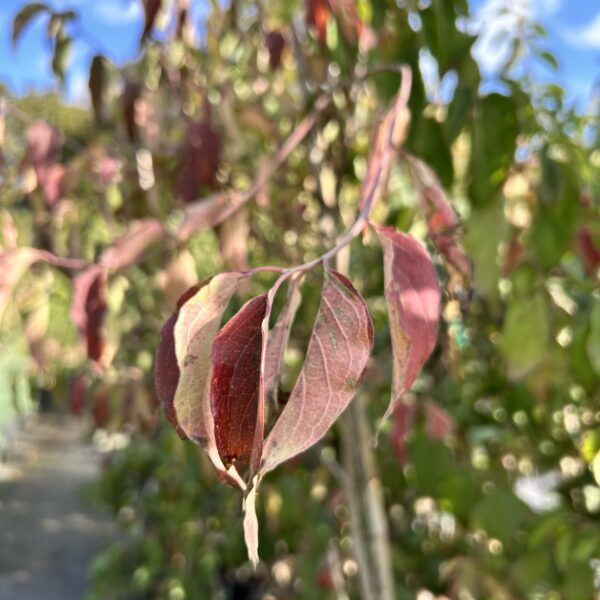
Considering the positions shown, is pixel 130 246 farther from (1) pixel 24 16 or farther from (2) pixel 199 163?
(1) pixel 24 16

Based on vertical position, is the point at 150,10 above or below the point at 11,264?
above

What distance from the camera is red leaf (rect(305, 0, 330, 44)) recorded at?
2.89ft

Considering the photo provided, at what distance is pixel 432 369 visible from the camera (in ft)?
4.69

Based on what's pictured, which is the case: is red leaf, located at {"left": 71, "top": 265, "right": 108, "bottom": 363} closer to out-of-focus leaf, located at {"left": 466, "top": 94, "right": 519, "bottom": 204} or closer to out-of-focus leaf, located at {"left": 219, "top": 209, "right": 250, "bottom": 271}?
out-of-focus leaf, located at {"left": 219, "top": 209, "right": 250, "bottom": 271}

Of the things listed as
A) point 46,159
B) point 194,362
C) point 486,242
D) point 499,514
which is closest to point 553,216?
point 486,242

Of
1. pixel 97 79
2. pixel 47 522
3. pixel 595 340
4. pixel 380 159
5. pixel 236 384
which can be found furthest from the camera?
pixel 47 522

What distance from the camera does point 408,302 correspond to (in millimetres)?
435

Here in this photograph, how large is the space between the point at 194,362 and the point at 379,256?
1.12 metres

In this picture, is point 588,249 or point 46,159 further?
point 46,159

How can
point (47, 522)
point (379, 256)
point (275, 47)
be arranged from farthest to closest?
point (47, 522) < point (379, 256) < point (275, 47)

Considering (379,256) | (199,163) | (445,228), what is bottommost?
(445,228)

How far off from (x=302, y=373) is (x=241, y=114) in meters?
0.97

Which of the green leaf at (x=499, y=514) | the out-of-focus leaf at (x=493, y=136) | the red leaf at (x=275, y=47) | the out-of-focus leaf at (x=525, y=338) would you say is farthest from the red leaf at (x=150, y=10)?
the green leaf at (x=499, y=514)

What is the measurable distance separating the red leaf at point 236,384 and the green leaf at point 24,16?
908 millimetres
